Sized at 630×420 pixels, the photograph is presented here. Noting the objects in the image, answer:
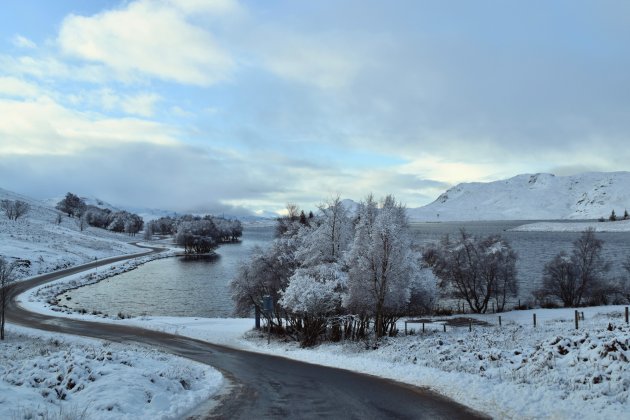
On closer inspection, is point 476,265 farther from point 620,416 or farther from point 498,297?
point 620,416

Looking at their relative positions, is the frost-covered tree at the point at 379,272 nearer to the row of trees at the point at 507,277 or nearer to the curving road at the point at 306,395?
the curving road at the point at 306,395

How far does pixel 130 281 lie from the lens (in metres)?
81.8

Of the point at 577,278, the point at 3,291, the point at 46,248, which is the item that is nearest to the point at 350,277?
the point at 3,291

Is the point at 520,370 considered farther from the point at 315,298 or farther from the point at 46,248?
the point at 46,248

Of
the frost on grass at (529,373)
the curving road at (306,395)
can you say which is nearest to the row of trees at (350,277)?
the curving road at (306,395)

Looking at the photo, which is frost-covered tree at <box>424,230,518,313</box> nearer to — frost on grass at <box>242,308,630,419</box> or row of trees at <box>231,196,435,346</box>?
row of trees at <box>231,196,435,346</box>

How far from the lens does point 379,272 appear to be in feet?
90.8

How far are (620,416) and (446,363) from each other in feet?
23.0

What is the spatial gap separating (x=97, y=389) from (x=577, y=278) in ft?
204

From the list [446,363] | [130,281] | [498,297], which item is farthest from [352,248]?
[130,281]

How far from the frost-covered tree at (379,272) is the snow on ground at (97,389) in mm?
13138

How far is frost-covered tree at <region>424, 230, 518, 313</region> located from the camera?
5641 cm

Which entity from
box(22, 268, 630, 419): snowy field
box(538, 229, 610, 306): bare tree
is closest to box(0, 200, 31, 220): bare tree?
box(538, 229, 610, 306): bare tree

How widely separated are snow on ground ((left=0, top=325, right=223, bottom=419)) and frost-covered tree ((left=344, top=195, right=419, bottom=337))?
13.1 m
